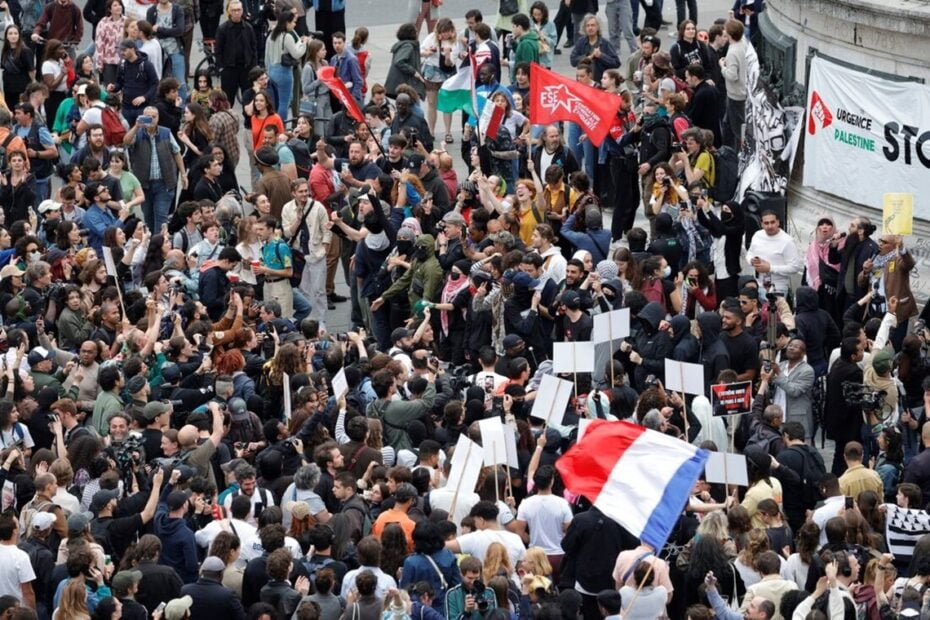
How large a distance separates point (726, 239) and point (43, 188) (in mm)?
7630

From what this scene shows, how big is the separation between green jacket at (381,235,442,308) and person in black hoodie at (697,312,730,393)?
2.72 m

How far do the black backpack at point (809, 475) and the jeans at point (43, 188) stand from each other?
10446 mm

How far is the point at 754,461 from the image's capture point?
48.7ft

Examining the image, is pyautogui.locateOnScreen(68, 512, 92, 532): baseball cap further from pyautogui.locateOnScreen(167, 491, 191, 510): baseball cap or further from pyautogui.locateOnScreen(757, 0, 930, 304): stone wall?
pyautogui.locateOnScreen(757, 0, 930, 304): stone wall

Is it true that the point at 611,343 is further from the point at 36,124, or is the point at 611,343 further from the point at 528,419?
the point at 36,124

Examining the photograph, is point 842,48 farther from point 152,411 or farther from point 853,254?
point 152,411

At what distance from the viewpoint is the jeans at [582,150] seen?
23.7 m

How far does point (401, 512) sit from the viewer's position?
14.2 meters

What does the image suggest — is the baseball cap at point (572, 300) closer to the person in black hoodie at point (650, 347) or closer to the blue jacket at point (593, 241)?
the person in black hoodie at point (650, 347)

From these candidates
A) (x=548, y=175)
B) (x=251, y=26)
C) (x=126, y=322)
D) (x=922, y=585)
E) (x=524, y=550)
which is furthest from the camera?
(x=251, y=26)

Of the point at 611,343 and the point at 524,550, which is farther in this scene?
the point at 611,343

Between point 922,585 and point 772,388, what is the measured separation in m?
4.19

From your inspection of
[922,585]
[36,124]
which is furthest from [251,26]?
[922,585]

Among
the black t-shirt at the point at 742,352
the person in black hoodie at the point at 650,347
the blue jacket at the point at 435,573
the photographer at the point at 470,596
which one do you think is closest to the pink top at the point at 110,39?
the person in black hoodie at the point at 650,347
